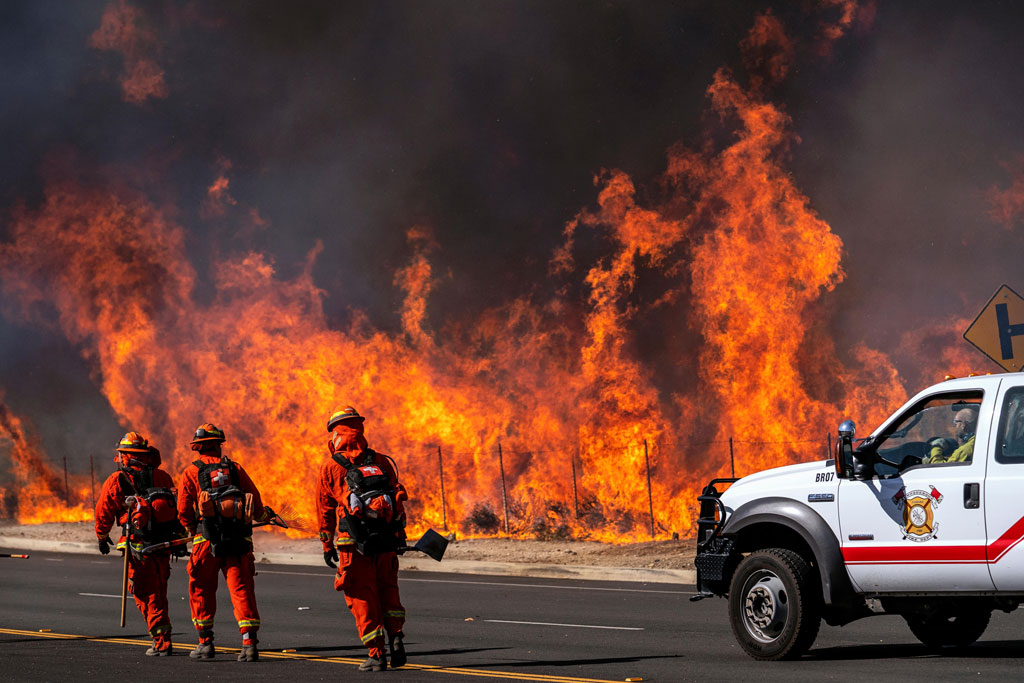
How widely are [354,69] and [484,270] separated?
6.44 metres

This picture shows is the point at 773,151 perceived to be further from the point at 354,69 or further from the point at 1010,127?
the point at 354,69

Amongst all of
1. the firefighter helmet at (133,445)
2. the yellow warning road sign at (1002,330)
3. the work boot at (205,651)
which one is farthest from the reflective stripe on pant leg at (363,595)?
the yellow warning road sign at (1002,330)

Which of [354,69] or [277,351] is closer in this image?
[277,351]

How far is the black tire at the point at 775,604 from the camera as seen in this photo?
975cm

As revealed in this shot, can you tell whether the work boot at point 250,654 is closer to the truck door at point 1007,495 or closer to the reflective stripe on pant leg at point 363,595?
the reflective stripe on pant leg at point 363,595

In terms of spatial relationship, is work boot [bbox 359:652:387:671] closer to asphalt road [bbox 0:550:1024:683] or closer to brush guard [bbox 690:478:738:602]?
asphalt road [bbox 0:550:1024:683]

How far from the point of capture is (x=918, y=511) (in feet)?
30.5

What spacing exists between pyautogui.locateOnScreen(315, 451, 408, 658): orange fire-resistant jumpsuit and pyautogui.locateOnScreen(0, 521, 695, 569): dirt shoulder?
9342mm

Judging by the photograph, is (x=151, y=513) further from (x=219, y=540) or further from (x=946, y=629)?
(x=946, y=629)

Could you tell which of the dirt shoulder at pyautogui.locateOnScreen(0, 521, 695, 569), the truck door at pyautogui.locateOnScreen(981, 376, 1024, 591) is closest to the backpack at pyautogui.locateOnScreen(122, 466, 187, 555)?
the truck door at pyautogui.locateOnScreen(981, 376, 1024, 591)

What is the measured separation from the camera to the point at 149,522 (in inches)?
453

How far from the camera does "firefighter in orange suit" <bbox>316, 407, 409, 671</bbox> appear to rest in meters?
9.96

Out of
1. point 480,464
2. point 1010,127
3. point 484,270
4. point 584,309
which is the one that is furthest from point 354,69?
point 1010,127

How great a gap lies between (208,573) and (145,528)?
40.9 inches
